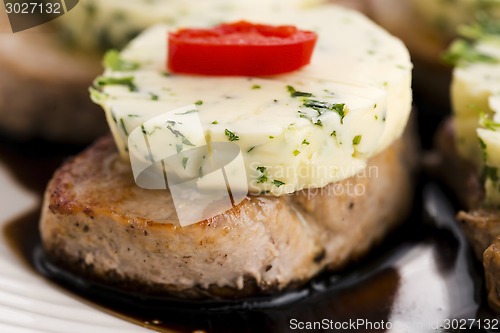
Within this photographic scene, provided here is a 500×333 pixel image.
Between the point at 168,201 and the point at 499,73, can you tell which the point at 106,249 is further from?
the point at 499,73

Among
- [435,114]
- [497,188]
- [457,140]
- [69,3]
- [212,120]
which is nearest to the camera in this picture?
[212,120]

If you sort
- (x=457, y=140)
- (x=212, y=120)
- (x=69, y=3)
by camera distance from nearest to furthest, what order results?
1. (x=212, y=120)
2. (x=457, y=140)
3. (x=69, y=3)

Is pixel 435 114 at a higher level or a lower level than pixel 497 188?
lower

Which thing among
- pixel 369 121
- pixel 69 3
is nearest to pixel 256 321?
pixel 369 121

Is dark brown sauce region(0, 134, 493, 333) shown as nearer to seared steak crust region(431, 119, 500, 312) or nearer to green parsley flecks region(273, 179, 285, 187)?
seared steak crust region(431, 119, 500, 312)

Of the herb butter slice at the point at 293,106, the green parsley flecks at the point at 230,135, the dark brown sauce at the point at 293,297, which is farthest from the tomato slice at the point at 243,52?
the dark brown sauce at the point at 293,297

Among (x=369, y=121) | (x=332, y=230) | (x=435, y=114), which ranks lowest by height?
(x=435, y=114)

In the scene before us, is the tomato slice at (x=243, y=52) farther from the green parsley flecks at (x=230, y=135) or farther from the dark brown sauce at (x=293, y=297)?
the dark brown sauce at (x=293, y=297)
